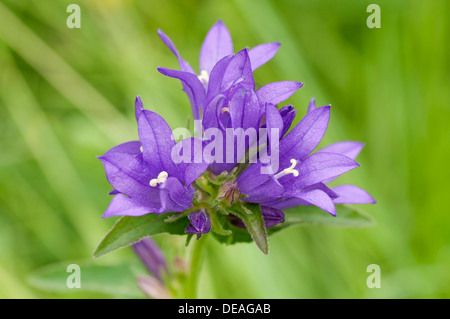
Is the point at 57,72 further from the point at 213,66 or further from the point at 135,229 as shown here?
the point at 135,229

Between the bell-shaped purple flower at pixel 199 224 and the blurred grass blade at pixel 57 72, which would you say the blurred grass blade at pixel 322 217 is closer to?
the bell-shaped purple flower at pixel 199 224

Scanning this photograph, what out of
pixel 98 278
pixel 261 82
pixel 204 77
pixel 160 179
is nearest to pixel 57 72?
pixel 261 82

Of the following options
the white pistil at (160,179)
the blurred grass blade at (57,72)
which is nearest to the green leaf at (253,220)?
the white pistil at (160,179)

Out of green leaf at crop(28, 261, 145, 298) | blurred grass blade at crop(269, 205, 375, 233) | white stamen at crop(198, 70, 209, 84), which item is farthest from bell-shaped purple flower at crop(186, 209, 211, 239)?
green leaf at crop(28, 261, 145, 298)

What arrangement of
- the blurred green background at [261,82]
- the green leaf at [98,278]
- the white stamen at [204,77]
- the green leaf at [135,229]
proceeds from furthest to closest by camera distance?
the blurred green background at [261,82], the green leaf at [98,278], the white stamen at [204,77], the green leaf at [135,229]

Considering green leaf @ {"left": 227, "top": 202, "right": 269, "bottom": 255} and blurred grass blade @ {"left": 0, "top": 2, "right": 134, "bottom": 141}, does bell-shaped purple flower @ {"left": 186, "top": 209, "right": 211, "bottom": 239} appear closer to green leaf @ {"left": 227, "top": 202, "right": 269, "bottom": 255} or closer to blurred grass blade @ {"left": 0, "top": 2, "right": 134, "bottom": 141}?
green leaf @ {"left": 227, "top": 202, "right": 269, "bottom": 255}

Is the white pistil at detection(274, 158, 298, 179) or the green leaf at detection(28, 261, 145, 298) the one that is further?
the green leaf at detection(28, 261, 145, 298)

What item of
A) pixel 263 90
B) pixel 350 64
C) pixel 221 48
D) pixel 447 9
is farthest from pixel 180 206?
pixel 447 9
